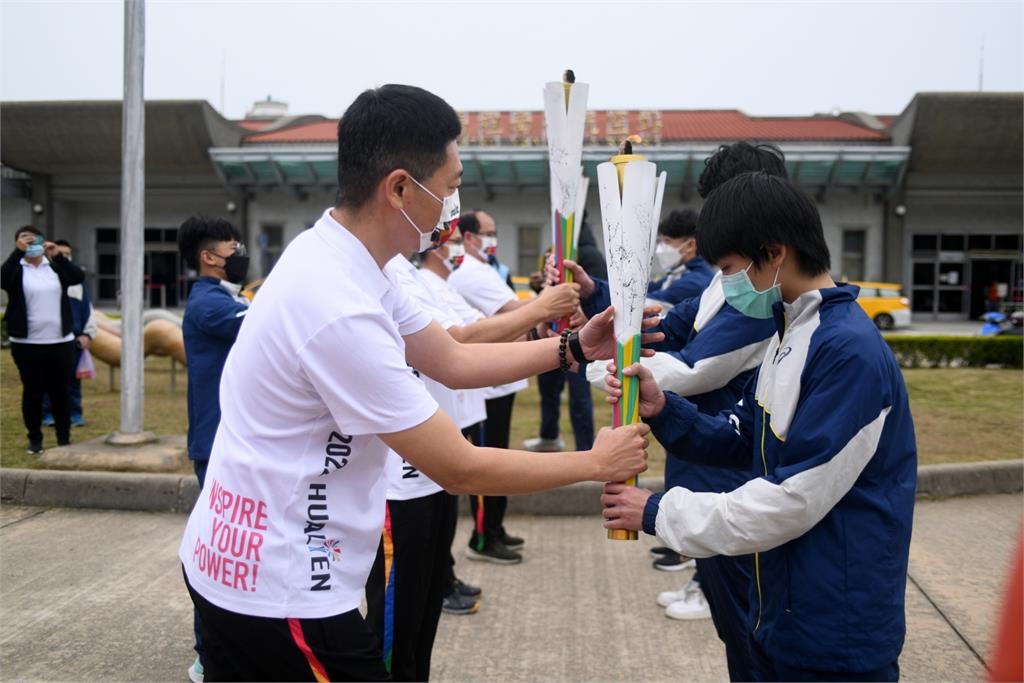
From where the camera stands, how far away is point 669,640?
4.40 m

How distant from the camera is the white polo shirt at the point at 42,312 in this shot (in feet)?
26.7

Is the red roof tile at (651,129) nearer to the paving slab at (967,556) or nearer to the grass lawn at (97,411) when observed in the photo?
the grass lawn at (97,411)

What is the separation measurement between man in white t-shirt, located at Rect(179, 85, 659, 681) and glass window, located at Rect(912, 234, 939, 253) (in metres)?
29.5

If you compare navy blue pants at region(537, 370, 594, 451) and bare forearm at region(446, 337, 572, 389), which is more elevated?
bare forearm at region(446, 337, 572, 389)

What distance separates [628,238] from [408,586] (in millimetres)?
1530

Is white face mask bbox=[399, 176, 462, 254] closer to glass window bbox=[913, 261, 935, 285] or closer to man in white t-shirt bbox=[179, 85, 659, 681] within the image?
man in white t-shirt bbox=[179, 85, 659, 681]

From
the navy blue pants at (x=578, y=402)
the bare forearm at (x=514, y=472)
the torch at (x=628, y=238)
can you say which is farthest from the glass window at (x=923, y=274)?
the bare forearm at (x=514, y=472)

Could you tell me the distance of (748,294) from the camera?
238 cm

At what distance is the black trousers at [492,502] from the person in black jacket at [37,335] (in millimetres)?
4468

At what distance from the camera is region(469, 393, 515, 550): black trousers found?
560cm

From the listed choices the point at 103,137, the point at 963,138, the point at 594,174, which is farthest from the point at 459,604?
the point at 103,137

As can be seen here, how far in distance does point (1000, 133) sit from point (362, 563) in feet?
94.6

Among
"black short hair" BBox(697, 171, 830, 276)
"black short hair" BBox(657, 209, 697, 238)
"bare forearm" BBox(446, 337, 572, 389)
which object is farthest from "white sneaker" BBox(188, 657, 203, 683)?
"black short hair" BBox(657, 209, 697, 238)

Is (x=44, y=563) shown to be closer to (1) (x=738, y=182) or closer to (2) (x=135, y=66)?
(2) (x=135, y=66)
